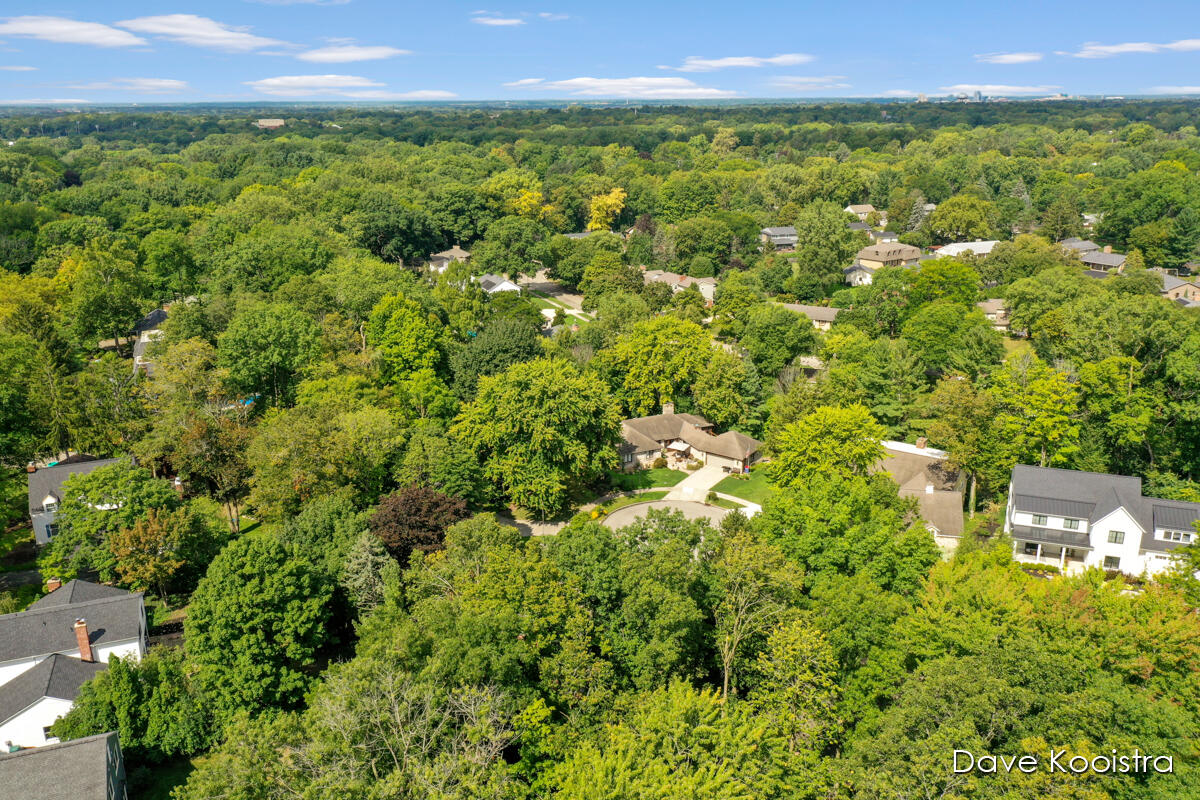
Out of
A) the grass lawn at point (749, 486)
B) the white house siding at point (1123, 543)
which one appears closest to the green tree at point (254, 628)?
the grass lawn at point (749, 486)

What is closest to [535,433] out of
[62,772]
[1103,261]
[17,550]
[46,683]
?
[46,683]

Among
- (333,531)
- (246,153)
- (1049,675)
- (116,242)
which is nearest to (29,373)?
(333,531)

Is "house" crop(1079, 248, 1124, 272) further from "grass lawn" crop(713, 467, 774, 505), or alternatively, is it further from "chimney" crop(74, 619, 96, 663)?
"chimney" crop(74, 619, 96, 663)

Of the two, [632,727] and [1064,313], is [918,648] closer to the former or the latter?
[632,727]

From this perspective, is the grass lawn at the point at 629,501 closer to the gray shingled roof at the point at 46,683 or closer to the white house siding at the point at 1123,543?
the white house siding at the point at 1123,543

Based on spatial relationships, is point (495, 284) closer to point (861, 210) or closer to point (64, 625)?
point (64, 625)

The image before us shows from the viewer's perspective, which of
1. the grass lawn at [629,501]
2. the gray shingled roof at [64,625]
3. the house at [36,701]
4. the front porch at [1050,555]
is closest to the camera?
the house at [36,701]
